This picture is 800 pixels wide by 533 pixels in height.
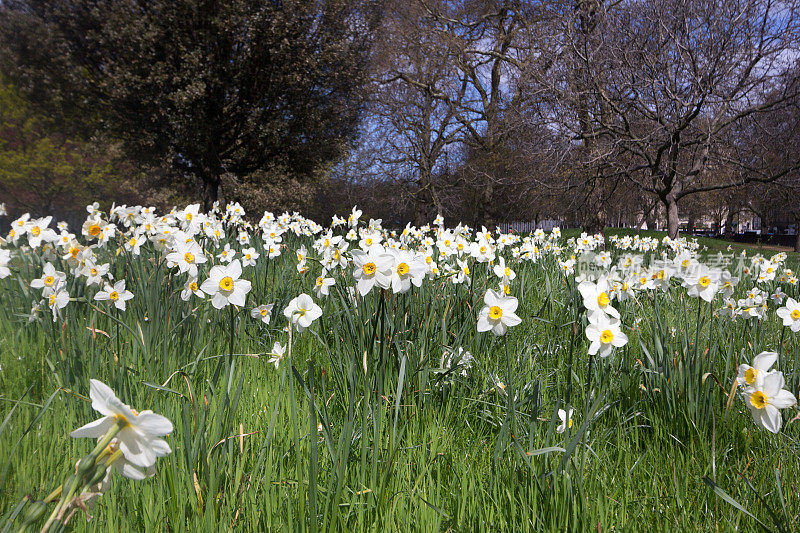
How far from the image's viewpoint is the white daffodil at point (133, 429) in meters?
0.68

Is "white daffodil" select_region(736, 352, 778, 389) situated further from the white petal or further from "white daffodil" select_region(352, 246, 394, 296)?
the white petal

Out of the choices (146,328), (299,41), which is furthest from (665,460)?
(299,41)

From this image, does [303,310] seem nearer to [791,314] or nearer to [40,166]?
[791,314]

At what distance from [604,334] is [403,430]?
31.2 inches

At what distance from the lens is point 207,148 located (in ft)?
47.4

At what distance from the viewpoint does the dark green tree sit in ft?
42.0

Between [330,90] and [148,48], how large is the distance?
5557 mm

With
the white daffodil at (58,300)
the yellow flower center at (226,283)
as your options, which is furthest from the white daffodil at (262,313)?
the yellow flower center at (226,283)

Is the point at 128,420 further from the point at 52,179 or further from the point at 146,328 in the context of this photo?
the point at 52,179

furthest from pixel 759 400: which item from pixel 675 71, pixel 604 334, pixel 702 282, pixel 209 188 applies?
pixel 209 188

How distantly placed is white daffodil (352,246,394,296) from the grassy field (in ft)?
0.19

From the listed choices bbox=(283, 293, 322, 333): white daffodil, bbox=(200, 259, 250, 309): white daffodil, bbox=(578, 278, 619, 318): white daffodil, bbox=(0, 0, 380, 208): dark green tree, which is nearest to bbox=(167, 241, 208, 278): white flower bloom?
bbox=(200, 259, 250, 309): white daffodil

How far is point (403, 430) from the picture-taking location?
168 cm

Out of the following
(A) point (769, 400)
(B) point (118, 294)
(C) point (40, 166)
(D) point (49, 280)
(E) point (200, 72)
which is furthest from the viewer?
(C) point (40, 166)
